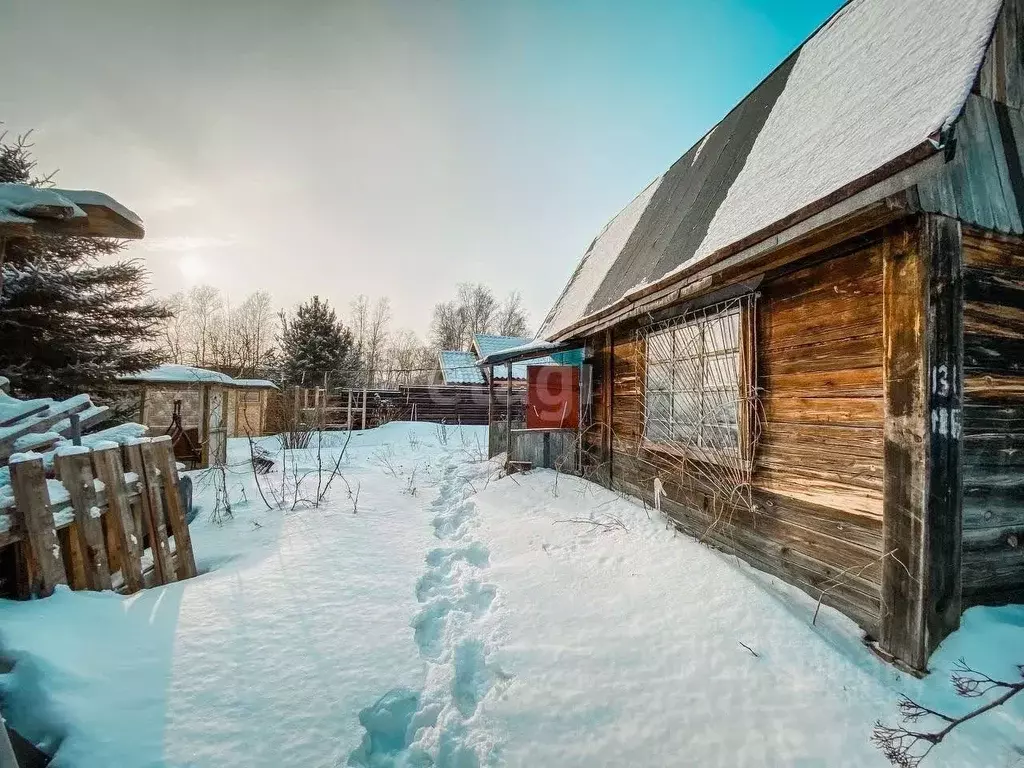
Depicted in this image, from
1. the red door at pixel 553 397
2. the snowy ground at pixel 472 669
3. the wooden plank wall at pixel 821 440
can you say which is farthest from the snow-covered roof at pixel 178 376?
the wooden plank wall at pixel 821 440

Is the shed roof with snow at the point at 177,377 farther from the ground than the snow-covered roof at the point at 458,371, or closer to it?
closer to it

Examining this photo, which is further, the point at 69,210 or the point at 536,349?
the point at 536,349

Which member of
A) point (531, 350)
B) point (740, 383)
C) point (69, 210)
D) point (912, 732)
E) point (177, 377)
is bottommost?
point (912, 732)

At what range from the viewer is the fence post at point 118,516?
3207 millimetres

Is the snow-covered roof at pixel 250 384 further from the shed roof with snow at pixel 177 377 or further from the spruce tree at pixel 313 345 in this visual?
the spruce tree at pixel 313 345

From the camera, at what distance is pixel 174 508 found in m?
3.95

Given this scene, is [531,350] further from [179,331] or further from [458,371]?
[179,331]

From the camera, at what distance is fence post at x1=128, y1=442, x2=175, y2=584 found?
11.7 ft

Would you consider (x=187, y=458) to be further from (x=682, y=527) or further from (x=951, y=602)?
(x=951, y=602)

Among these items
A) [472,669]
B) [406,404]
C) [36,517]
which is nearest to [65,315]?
[36,517]

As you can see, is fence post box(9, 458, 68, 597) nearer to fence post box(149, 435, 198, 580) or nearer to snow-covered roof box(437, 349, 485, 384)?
fence post box(149, 435, 198, 580)

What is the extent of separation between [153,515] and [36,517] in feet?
3.74

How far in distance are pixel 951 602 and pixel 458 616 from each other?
3203mm

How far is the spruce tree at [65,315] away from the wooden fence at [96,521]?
5553mm
